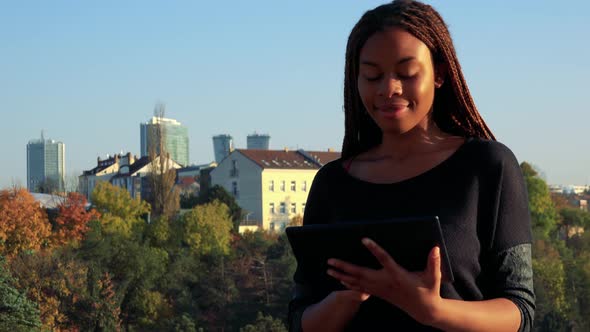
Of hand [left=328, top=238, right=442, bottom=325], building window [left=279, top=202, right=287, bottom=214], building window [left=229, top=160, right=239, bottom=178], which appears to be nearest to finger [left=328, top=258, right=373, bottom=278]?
hand [left=328, top=238, right=442, bottom=325]

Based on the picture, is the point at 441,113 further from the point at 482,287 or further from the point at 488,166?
the point at 482,287

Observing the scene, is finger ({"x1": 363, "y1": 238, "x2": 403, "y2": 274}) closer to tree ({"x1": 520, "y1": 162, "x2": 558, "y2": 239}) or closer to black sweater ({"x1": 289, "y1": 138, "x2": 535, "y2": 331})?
black sweater ({"x1": 289, "y1": 138, "x2": 535, "y2": 331})

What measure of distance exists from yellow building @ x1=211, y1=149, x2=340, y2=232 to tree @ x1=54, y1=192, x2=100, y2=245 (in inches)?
620

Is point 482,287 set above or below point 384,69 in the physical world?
below

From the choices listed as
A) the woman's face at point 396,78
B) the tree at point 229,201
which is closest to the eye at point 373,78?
the woman's face at point 396,78

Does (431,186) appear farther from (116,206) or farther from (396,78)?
(116,206)

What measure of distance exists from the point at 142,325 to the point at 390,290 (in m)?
39.8

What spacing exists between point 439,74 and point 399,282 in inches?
19.0

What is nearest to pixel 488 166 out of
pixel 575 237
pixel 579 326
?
pixel 579 326

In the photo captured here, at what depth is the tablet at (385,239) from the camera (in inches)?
64.7

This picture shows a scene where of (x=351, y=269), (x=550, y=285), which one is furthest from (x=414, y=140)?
(x=550, y=285)

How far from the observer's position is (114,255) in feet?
137

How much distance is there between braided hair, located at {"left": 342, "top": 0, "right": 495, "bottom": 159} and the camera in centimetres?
191

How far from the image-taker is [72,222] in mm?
42500
